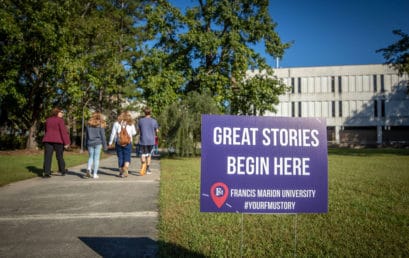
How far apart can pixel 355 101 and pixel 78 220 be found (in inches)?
2428

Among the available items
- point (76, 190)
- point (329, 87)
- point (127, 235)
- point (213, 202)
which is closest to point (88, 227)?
point (127, 235)

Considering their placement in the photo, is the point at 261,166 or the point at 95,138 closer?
the point at 261,166

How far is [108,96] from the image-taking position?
3019cm

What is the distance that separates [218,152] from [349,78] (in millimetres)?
62098

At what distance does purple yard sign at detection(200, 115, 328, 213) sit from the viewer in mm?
3043

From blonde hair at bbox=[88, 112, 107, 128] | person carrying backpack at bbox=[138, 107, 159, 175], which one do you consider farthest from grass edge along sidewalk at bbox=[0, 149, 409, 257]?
blonde hair at bbox=[88, 112, 107, 128]

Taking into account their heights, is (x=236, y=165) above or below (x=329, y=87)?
below

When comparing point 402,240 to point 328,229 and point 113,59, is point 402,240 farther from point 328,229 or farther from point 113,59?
point 113,59

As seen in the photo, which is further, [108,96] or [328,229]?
[108,96]

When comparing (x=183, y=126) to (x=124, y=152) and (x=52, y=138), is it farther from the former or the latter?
(x=52, y=138)

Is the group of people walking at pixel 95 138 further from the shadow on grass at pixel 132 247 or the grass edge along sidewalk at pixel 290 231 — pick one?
the shadow on grass at pixel 132 247

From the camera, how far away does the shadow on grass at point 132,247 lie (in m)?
3.09

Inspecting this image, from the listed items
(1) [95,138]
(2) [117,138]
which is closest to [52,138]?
(1) [95,138]

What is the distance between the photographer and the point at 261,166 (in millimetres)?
3107
